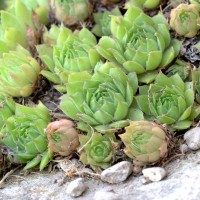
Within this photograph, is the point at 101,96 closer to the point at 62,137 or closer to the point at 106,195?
the point at 62,137

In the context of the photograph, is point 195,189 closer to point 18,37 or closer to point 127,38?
point 127,38

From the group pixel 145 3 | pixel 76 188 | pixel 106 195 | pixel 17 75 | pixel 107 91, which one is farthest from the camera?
pixel 145 3

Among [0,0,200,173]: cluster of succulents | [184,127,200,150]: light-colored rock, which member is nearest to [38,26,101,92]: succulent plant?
[0,0,200,173]: cluster of succulents

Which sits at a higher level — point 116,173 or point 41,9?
point 41,9

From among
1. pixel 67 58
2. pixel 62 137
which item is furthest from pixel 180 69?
pixel 62 137

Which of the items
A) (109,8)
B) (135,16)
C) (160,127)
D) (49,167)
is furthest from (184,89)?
(109,8)

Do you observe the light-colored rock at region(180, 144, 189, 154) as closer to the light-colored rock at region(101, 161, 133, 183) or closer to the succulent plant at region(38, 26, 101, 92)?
the light-colored rock at region(101, 161, 133, 183)
